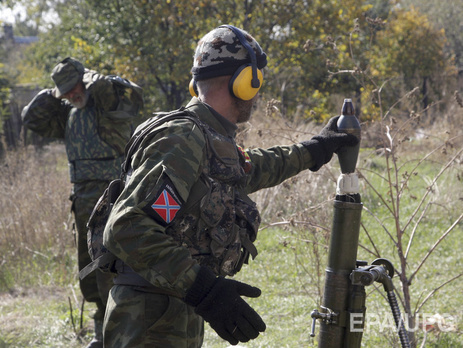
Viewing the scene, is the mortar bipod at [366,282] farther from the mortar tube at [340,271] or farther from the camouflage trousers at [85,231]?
the camouflage trousers at [85,231]

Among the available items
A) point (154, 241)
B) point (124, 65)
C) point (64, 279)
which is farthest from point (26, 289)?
point (124, 65)

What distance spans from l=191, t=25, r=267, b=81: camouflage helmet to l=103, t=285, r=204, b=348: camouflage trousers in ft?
2.93

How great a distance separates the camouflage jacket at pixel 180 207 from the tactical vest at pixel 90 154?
222 cm

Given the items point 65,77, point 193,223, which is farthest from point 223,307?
point 65,77

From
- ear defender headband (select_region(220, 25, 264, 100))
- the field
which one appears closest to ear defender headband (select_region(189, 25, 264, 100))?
ear defender headband (select_region(220, 25, 264, 100))

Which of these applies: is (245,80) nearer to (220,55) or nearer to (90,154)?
(220,55)

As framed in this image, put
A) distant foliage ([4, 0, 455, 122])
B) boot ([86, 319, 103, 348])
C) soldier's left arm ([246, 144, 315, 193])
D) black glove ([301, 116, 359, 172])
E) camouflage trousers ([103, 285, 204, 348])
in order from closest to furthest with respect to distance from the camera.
→ 1. camouflage trousers ([103, 285, 204, 348])
2. black glove ([301, 116, 359, 172])
3. soldier's left arm ([246, 144, 315, 193])
4. boot ([86, 319, 103, 348])
5. distant foliage ([4, 0, 455, 122])

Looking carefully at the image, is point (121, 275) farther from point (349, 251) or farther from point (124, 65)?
point (124, 65)

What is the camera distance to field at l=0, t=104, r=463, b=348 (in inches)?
159

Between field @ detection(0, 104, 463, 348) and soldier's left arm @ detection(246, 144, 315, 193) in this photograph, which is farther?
field @ detection(0, 104, 463, 348)

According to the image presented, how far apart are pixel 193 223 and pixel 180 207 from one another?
16 centimetres

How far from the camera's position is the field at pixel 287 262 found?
405 cm

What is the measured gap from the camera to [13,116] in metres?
15.9

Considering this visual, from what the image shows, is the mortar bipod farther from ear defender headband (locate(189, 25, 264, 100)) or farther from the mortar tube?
ear defender headband (locate(189, 25, 264, 100))
